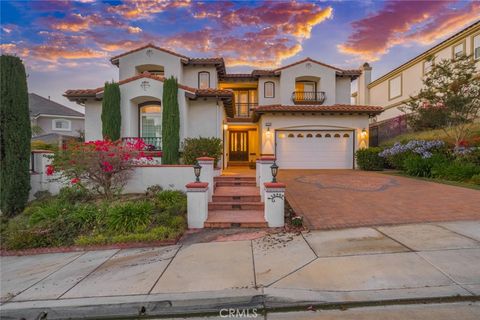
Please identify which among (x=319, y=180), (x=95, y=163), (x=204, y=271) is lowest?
(x=204, y=271)

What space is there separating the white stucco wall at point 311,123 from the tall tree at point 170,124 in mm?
6351

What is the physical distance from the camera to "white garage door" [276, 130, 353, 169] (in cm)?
1572

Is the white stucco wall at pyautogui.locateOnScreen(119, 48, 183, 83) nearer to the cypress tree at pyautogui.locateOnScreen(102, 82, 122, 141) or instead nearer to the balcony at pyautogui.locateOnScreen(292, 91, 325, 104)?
the cypress tree at pyautogui.locateOnScreen(102, 82, 122, 141)

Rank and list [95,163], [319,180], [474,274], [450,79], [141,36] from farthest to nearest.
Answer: [141,36]
[450,79]
[319,180]
[95,163]
[474,274]

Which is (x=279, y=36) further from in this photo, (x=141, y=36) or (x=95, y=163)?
(x=95, y=163)

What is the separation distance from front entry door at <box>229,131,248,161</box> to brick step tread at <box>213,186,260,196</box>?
10.3m

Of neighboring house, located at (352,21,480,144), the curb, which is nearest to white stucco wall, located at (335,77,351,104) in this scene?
neighboring house, located at (352,21,480,144)

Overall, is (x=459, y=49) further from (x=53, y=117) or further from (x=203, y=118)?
(x=53, y=117)

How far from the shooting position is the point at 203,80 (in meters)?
16.2

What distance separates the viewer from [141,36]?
49.9ft

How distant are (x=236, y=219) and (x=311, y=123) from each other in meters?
10.9

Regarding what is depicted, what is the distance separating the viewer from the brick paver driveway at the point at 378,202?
6.13 metres

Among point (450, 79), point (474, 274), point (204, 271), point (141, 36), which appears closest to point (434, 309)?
point (474, 274)

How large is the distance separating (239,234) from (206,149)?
15.9ft
